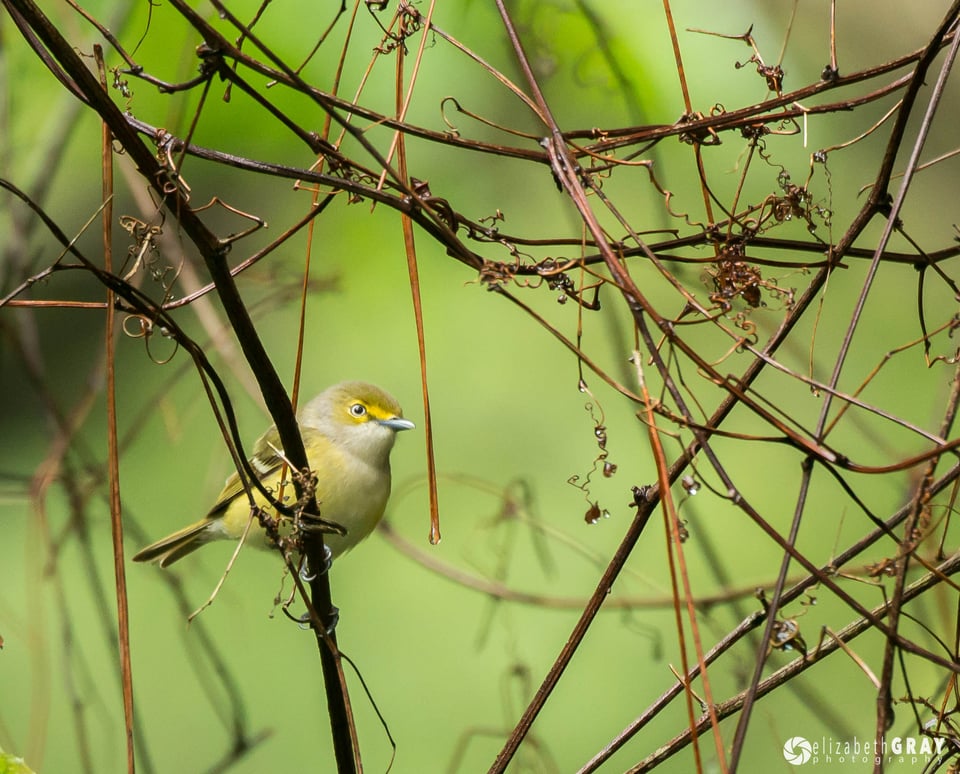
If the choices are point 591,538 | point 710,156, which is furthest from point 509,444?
point 710,156

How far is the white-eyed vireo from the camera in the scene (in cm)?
206

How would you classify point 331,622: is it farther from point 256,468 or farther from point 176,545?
point 176,545

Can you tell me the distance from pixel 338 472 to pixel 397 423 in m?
0.18

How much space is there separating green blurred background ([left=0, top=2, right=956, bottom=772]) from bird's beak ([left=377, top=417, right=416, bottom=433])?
0.10 meters

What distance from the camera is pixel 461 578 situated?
6.91ft

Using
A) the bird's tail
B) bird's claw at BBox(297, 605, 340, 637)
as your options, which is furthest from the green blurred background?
bird's claw at BBox(297, 605, 340, 637)

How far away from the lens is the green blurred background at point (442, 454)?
202cm

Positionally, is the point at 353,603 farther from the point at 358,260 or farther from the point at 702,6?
the point at 702,6

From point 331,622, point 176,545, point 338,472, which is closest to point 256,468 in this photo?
point 338,472

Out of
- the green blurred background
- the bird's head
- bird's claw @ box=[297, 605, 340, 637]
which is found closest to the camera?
bird's claw @ box=[297, 605, 340, 637]

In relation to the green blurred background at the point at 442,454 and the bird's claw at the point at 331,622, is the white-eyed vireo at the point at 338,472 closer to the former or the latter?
the green blurred background at the point at 442,454

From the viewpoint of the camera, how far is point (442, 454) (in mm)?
2168

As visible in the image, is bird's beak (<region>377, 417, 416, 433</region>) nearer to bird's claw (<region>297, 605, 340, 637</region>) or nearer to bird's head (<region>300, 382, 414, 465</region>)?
bird's head (<region>300, 382, 414, 465</region>)

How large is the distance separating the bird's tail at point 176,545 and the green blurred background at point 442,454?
0.20 ft
